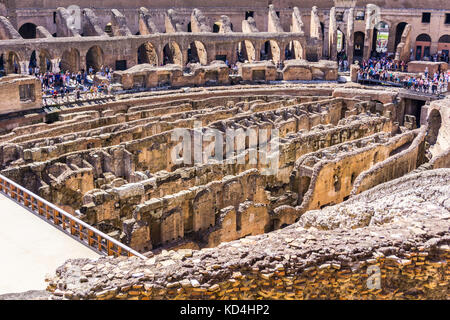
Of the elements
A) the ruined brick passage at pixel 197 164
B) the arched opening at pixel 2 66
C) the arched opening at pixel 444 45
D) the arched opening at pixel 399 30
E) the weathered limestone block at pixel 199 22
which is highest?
the weathered limestone block at pixel 199 22

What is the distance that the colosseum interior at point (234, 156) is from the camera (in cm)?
1130

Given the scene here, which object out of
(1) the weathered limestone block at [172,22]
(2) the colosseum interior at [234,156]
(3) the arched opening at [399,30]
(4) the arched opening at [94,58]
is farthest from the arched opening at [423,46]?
(4) the arched opening at [94,58]

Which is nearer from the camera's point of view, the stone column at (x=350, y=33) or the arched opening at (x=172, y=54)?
the arched opening at (x=172, y=54)

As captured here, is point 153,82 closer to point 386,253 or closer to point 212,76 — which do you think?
point 212,76

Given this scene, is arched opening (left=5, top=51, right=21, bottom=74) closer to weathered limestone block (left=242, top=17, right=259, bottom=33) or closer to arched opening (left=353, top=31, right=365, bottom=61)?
weathered limestone block (left=242, top=17, right=259, bottom=33)

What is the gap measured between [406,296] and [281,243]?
2.83 meters

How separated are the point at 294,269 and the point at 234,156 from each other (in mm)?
11374

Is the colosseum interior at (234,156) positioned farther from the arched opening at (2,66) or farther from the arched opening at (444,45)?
the arched opening at (2,66)

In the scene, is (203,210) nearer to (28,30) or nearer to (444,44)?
(28,30)

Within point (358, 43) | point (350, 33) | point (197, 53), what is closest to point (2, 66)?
point (197, 53)

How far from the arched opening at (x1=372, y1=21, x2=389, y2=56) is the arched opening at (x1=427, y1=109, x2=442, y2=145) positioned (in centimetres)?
1288

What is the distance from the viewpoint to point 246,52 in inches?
1534

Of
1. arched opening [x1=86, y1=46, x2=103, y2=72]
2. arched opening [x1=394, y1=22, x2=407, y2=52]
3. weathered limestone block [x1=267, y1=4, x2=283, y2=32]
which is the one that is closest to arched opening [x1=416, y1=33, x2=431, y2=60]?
arched opening [x1=394, y1=22, x2=407, y2=52]

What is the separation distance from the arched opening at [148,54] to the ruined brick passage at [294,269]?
25490 mm
